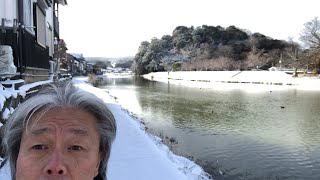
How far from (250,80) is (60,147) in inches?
1953

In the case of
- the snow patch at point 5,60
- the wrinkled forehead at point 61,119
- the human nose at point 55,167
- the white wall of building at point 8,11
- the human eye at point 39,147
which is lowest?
the human nose at point 55,167

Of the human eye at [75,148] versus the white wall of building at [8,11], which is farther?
the white wall of building at [8,11]

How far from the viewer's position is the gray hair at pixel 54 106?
1.41m

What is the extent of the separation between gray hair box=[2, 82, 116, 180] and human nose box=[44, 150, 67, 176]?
22cm

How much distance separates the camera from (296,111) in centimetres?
1833

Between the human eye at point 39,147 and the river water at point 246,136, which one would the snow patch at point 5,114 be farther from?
the river water at point 246,136

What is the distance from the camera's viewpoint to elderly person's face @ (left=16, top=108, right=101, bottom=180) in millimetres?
1246

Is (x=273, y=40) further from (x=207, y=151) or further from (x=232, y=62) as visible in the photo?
(x=207, y=151)

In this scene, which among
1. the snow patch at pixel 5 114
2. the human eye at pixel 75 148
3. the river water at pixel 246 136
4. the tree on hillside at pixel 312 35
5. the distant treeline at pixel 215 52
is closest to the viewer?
the human eye at pixel 75 148

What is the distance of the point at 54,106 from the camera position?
1412 mm

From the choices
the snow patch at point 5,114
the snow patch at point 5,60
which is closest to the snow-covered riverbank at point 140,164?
the snow patch at point 5,114

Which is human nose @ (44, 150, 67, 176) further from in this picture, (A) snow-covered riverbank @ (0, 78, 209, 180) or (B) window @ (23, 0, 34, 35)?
(B) window @ (23, 0, 34, 35)

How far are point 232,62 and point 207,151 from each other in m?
53.4

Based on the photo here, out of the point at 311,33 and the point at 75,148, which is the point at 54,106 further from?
the point at 311,33
